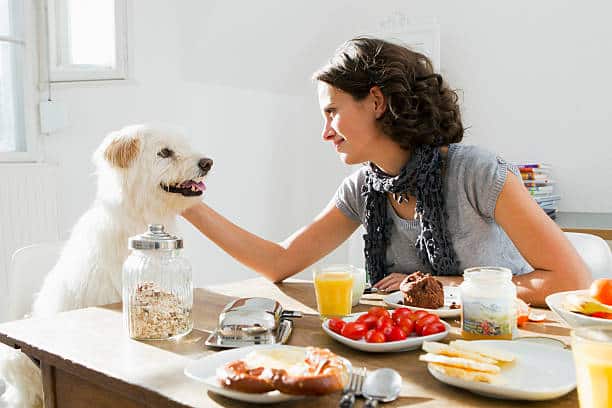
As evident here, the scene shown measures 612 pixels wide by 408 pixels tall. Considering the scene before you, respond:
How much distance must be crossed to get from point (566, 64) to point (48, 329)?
2.84 metres

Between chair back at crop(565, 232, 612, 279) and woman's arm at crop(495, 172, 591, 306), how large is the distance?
26 cm

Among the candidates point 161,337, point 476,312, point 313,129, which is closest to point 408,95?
point 476,312

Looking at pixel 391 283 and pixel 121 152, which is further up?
pixel 121 152

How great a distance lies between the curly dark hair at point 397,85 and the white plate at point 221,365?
91 centimetres

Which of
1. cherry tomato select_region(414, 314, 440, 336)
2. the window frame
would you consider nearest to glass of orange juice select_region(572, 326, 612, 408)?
cherry tomato select_region(414, 314, 440, 336)

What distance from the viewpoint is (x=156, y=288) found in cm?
120

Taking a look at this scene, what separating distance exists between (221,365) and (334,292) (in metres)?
0.39

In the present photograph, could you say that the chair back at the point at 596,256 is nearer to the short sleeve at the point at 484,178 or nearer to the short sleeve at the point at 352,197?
the short sleeve at the point at 484,178

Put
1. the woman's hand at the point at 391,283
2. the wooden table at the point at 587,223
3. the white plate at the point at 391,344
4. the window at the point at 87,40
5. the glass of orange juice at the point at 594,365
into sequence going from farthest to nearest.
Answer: the window at the point at 87,40
the wooden table at the point at 587,223
the woman's hand at the point at 391,283
the white plate at the point at 391,344
the glass of orange juice at the point at 594,365

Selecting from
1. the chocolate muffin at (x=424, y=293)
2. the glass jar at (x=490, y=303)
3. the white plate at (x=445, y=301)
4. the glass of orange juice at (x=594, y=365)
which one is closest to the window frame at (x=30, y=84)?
the white plate at (x=445, y=301)

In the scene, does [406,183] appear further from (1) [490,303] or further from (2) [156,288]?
(2) [156,288]

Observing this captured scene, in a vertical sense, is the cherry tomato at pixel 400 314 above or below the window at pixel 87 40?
below

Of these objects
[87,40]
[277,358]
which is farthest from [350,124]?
[87,40]

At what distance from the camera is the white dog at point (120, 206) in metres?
1.66
